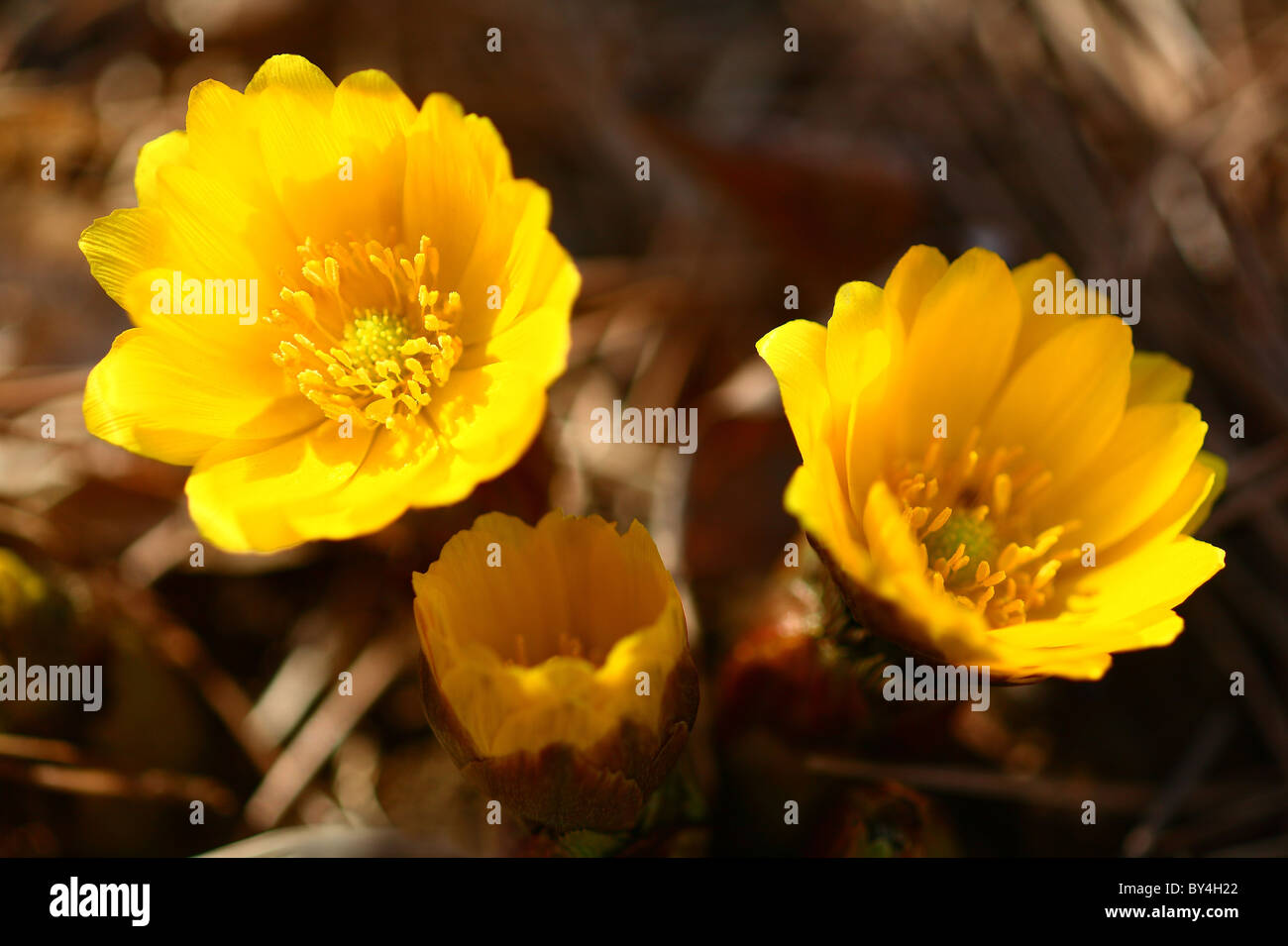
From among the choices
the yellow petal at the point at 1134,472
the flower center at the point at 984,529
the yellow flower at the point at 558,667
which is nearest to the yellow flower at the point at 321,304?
the yellow flower at the point at 558,667

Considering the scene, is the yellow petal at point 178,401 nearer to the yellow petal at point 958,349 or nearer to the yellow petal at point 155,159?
the yellow petal at point 155,159

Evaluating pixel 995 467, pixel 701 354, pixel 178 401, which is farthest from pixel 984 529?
pixel 178 401

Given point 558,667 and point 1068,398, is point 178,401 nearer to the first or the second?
point 558,667

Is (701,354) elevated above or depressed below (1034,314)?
above

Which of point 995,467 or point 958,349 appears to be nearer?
point 958,349

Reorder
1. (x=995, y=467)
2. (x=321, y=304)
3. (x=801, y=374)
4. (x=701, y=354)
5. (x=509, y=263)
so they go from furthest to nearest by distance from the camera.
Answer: (x=701, y=354), (x=321, y=304), (x=995, y=467), (x=509, y=263), (x=801, y=374)
